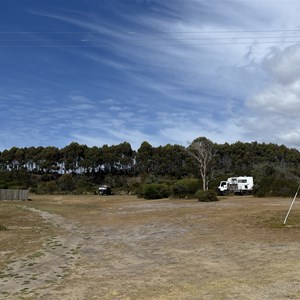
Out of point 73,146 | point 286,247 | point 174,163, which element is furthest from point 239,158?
point 286,247

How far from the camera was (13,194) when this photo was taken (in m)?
61.4

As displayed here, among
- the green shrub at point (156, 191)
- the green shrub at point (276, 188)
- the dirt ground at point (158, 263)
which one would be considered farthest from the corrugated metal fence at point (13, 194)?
the dirt ground at point (158, 263)

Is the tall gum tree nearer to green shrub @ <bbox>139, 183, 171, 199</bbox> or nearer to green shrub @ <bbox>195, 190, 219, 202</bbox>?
green shrub @ <bbox>139, 183, 171, 199</bbox>

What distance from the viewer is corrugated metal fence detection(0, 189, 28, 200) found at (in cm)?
6109

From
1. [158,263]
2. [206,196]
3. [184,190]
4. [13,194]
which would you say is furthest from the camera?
[13,194]

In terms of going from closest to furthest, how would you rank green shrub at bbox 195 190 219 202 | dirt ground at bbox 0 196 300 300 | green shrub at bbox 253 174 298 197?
1. dirt ground at bbox 0 196 300 300
2. green shrub at bbox 195 190 219 202
3. green shrub at bbox 253 174 298 197

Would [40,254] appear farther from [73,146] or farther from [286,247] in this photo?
[73,146]

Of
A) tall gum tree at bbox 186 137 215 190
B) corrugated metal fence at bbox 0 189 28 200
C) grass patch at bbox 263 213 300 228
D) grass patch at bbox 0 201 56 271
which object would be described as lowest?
grass patch at bbox 0 201 56 271

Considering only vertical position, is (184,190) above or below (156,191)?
above

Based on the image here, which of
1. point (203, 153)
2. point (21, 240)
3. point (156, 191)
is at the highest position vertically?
point (203, 153)

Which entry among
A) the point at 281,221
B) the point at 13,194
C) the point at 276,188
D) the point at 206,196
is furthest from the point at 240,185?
the point at 281,221

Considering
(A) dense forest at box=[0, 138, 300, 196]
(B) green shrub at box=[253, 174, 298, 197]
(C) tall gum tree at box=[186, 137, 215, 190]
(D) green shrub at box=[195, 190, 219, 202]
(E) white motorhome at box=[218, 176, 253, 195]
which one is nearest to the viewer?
(D) green shrub at box=[195, 190, 219, 202]

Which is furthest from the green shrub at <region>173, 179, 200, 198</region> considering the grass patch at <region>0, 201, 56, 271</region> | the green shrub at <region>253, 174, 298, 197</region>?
the grass patch at <region>0, 201, 56, 271</region>

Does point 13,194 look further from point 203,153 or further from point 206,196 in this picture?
point 206,196
